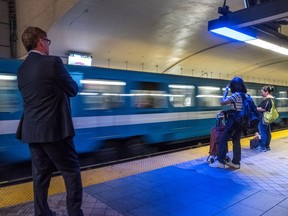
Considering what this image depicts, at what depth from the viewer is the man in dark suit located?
8.13 ft

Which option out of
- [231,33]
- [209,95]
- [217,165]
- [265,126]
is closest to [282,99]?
[209,95]

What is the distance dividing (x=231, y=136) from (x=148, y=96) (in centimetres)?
316

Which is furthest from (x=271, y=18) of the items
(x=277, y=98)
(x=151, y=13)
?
(x=277, y=98)

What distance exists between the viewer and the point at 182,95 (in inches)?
360

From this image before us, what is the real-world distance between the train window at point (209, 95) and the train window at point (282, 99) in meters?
6.23

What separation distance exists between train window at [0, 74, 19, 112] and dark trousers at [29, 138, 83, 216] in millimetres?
3378

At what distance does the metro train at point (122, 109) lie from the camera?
559 centimetres

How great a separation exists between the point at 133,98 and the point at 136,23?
20.9 ft

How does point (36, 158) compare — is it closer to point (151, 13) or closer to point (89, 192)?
point (89, 192)

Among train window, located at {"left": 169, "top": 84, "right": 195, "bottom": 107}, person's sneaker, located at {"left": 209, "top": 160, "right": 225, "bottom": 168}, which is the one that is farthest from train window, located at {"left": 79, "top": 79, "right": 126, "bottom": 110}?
person's sneaker, located at {"left": 209, "top": 160, "right": 225, "bottom": 168}

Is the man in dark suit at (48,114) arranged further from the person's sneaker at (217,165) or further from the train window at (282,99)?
the train window at (282,99)

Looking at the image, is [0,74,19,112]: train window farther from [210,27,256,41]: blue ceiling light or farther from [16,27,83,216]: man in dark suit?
[210,27,256,41]: blue ceiling light

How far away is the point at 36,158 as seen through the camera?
2.62m

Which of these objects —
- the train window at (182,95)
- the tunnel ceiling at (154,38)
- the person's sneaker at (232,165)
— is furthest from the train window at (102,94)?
the tunnel ceiling at (154,38)
